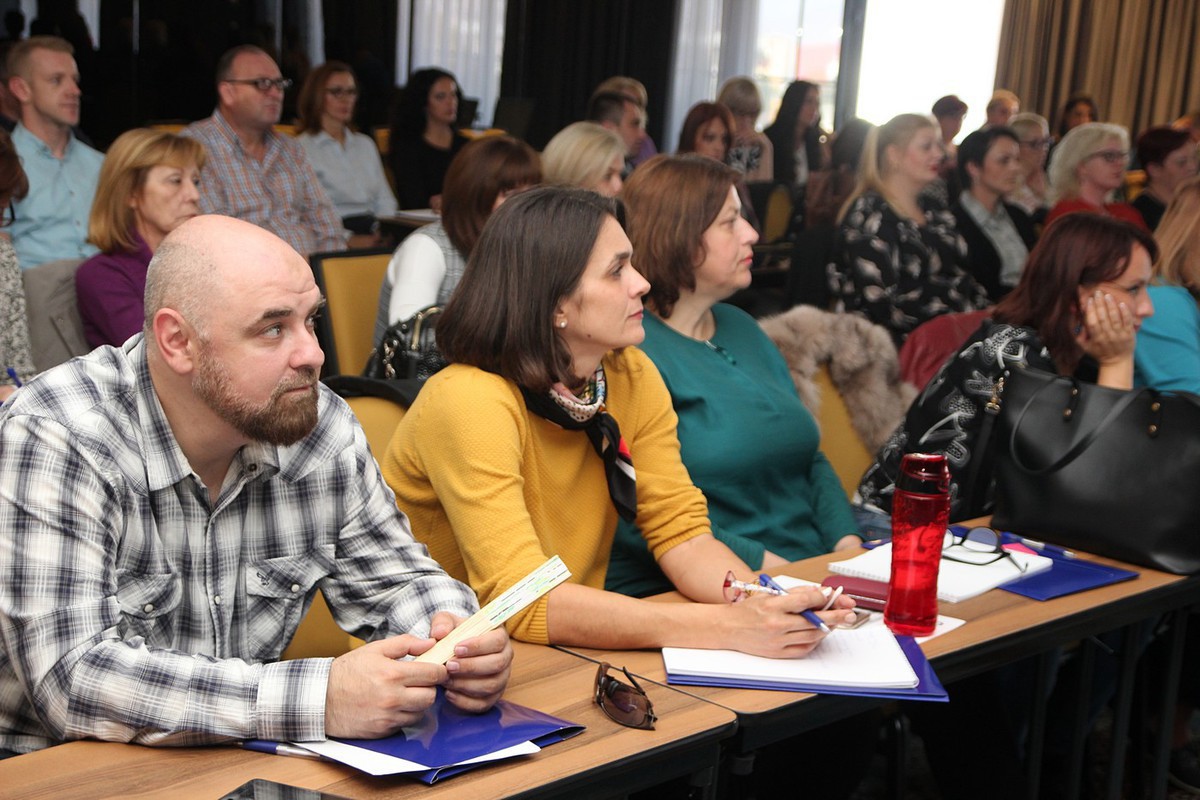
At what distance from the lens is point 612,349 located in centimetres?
208

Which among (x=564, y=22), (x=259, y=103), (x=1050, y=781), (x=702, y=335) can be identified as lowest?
(x=1050, y=781)

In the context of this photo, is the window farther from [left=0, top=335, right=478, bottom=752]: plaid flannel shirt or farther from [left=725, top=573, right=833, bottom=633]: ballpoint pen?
[left=0, top=335, right=478, bottom=752]: plaid flannel shirt

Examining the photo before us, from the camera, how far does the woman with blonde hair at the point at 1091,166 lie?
596 cm

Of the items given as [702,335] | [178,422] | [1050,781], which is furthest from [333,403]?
[1050,781]

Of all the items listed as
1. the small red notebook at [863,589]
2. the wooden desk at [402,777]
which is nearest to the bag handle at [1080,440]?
the small red notebook at [863,589]

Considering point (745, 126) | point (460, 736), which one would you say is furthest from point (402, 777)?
point (745, 126)

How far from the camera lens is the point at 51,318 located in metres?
3.36

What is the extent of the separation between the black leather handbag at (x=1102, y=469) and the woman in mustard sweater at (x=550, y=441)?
1.97 feet

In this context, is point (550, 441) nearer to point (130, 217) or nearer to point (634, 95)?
→ point (130, 217)

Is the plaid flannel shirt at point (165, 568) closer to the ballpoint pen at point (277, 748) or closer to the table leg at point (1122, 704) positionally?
the ballpoint pen at point (277, 748)

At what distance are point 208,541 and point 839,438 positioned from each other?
1.76 meters

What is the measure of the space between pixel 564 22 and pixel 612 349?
800cm

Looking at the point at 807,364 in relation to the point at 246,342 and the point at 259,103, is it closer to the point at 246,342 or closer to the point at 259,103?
the point at 246,342

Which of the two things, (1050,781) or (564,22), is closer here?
(1050,781)
